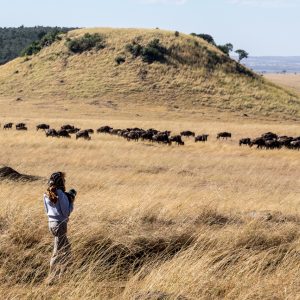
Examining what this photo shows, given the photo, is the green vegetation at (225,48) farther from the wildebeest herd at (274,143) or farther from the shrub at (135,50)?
the wildebeest herd at (274,143)

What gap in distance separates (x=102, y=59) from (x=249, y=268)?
258ft

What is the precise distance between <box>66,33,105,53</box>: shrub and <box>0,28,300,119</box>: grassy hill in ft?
2.65

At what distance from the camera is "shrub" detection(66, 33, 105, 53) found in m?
84.9

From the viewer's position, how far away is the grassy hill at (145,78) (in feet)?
231

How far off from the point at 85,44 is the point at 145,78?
15.5m

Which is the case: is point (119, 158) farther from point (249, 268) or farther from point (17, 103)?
point (17, 103)

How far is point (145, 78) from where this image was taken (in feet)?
248

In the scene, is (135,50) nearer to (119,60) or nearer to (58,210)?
(119,60)

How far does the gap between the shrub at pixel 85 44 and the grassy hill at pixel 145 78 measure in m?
0.81

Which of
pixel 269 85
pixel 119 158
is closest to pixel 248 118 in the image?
pixel 269 85

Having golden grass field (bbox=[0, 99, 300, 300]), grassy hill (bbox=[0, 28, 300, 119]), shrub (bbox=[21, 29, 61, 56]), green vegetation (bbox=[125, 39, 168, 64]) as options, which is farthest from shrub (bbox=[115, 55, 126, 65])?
golden grass field (bbox=[0, 99, 300, 300])

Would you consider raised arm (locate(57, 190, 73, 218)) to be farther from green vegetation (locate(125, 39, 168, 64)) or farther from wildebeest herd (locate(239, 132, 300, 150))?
green vegetation (locate(125, 39, 168, 64))

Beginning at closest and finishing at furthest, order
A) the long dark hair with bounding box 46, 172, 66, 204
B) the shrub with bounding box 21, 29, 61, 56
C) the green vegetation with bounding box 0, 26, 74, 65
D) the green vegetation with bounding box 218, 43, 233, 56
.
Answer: the long dark hair with bounding box 46, 172, 66, 204 → the shrub with bounding box 21, 29, 61, 56 → the green vegetation with bounding box 218, 43, 233, 56 → the green vegetation with bounding box 0, 26, 74, 65

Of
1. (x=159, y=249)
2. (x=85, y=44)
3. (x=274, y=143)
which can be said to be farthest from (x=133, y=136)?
(x=85, y=44)
